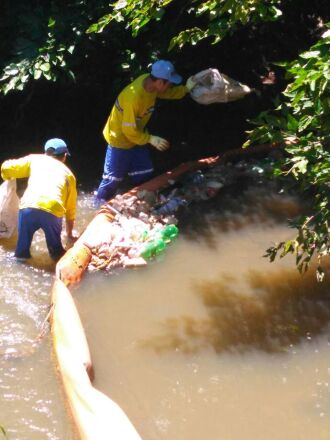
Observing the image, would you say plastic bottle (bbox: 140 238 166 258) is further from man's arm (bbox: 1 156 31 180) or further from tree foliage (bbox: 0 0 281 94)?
tree foliage (bbox: 0 0 281 94)

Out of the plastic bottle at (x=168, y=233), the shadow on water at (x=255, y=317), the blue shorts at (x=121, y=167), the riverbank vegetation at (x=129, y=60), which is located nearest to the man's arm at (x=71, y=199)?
the plastic bottle at (x=168, y=233)

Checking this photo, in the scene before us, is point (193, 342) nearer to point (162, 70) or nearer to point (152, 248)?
point (152, 248)

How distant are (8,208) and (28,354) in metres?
1.60

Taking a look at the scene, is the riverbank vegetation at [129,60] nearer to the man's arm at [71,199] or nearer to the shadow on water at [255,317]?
the shadow on water at [255,317]

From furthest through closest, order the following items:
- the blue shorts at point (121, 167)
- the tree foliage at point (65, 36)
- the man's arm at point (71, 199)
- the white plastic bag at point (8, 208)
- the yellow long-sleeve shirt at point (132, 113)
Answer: the tree foliage at point (65, 36)
the blue shorts at point (121, 167)
the yellow long-sleeve shirt at point (132, 113)
the white plastic bag at point (8, 208)
the man's arm at point (71, 199)

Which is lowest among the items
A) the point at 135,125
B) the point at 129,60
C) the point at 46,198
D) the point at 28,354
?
the point at 28,354

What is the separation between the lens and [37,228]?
4.96 m

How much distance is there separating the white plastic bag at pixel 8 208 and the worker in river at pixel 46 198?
0.12 metres

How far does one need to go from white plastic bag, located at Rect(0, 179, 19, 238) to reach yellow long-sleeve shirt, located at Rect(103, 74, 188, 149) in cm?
103

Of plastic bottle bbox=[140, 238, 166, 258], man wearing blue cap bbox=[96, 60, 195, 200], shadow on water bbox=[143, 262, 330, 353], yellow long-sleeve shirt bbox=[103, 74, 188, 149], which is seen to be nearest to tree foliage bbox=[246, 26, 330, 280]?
shadow on water bbox=[143, 262, 330, 353]

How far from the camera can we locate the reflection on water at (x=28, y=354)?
369cm

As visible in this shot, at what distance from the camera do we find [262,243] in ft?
17.9

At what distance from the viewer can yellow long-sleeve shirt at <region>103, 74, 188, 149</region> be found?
5625 millimetres

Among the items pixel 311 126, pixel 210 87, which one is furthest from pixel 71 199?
pixel 311 126
